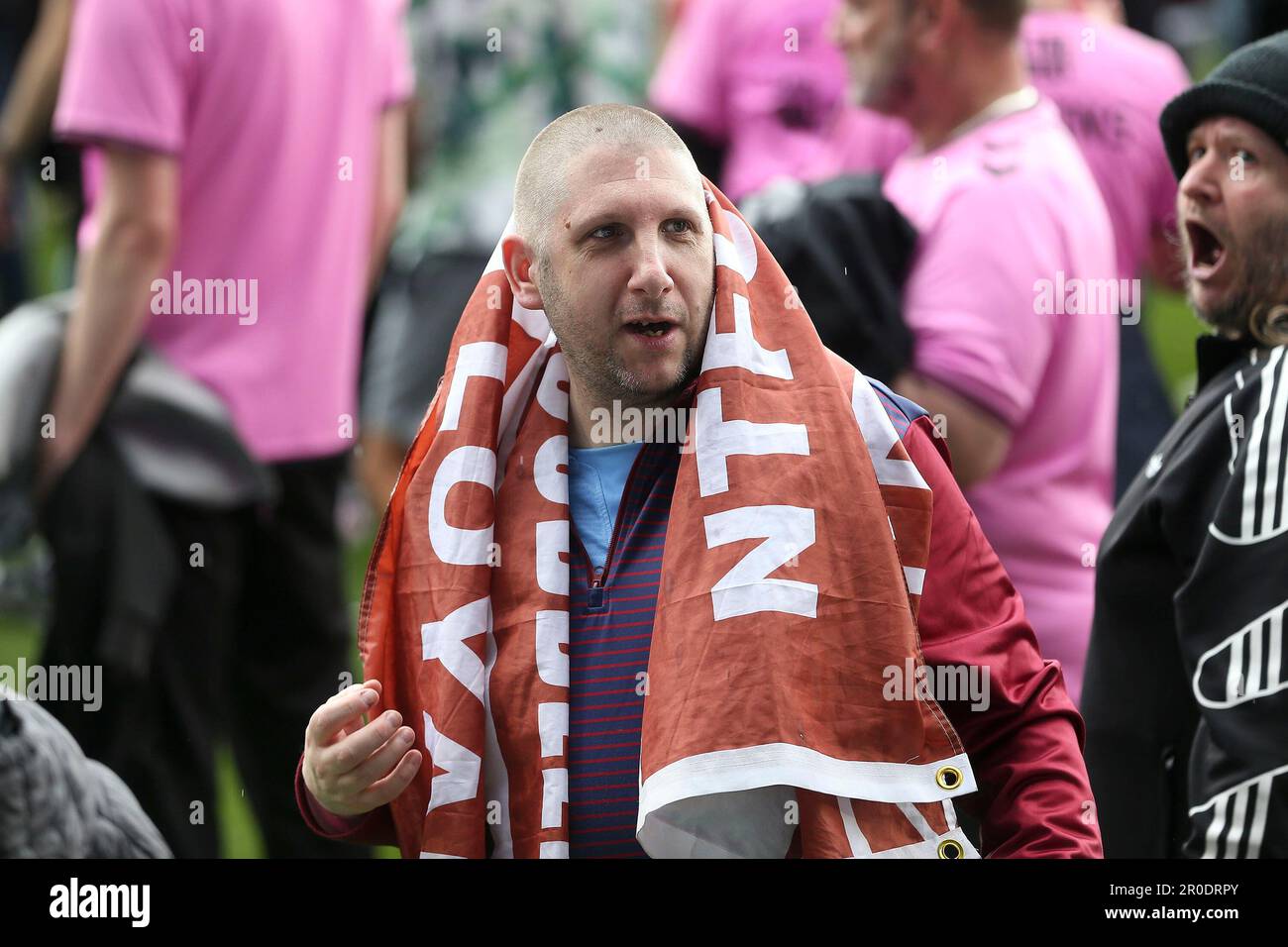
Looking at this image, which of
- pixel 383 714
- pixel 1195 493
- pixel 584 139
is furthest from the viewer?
pixel 1195 493

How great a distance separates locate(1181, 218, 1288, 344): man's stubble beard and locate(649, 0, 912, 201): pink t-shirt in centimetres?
153

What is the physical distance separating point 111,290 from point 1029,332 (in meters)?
2.05

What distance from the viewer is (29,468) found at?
155 inches

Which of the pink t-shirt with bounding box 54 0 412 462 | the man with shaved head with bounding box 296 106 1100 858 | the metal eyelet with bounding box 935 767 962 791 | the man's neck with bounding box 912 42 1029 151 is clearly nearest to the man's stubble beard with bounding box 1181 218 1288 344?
the man with shaved head with bounding box 296 106 1100 858

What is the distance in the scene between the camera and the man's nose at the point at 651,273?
2.22m

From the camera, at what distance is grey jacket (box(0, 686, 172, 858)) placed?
260 cm

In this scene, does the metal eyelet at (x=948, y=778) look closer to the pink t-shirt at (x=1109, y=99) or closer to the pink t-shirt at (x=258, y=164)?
the pink t-shirt at (x=1109, y=99)

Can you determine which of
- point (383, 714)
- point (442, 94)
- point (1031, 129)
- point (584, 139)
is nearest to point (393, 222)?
point (442, 94)

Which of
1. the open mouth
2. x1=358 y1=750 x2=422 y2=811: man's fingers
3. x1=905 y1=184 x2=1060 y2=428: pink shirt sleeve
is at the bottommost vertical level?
x1=358 y1=750 x2=422 y2=811: man's fingers

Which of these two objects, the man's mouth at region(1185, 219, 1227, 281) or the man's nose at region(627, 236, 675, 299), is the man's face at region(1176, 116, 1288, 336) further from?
the man's nose at region(627, 236, 675, 299)

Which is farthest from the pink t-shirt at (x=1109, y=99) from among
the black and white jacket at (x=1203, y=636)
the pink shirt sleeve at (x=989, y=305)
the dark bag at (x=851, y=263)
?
the black and white jacket at (x=1203, y=636)

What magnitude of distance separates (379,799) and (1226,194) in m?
1.61

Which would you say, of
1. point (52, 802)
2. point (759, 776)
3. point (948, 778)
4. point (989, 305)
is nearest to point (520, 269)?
point (759, 776)
